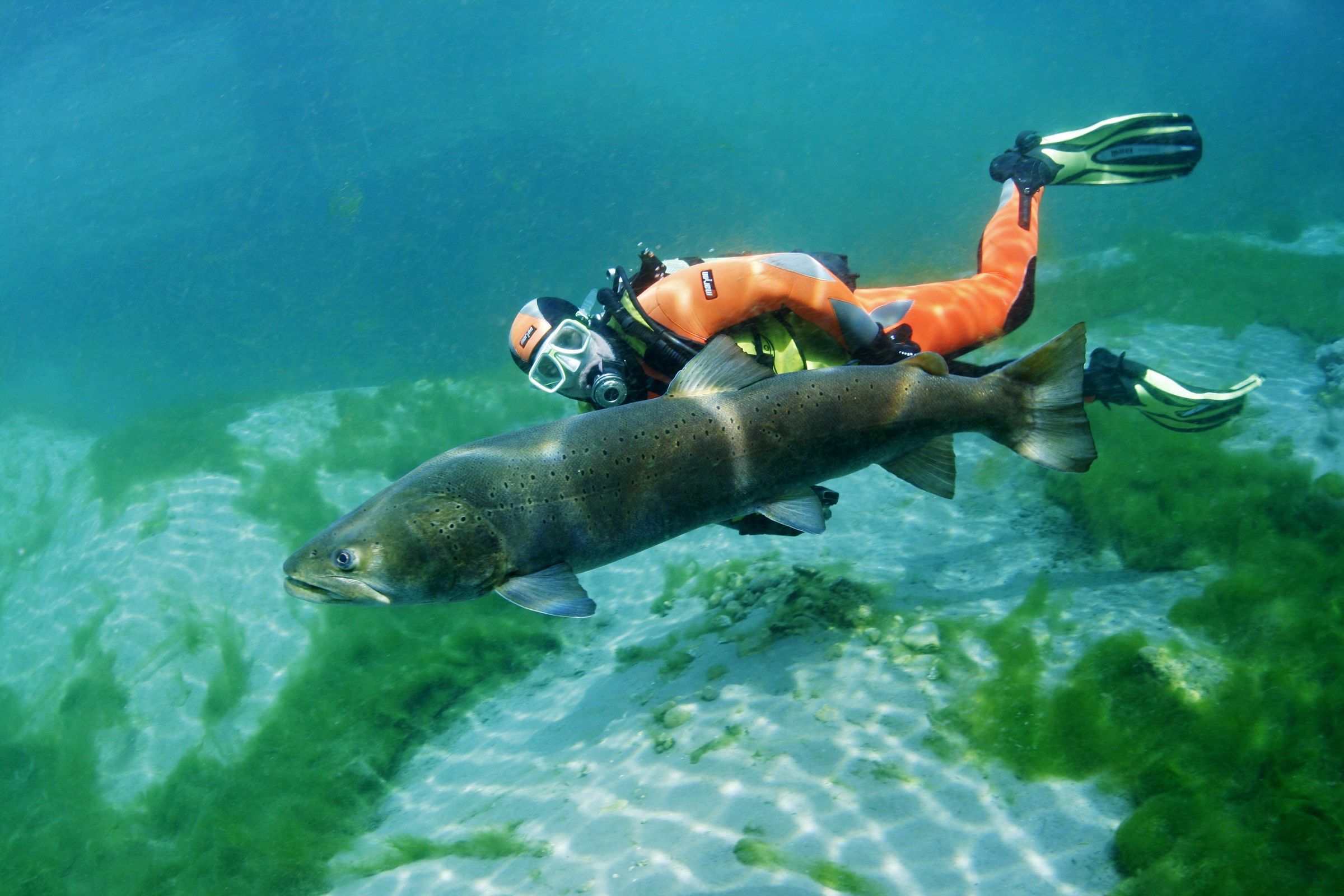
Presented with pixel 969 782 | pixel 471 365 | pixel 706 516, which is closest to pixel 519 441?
pixel 706 516

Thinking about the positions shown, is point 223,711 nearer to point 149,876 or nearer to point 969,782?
point 149,876

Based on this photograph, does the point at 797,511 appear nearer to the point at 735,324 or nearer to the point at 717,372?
the point at 717,372

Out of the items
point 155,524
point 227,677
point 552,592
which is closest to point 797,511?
point 552,592

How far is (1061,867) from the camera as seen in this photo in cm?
313

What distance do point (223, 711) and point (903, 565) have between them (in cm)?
908

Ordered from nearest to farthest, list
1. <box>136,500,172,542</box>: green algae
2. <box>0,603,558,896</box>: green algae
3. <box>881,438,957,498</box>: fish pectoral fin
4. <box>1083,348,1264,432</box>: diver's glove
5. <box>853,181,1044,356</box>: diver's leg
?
1. <box>881,438,957,498</box>: fish pectoral fin
2. <box>853,181,1044,356</box>: diver's leg
3. <box>0,603,558,896</box>: green algae
4. <box>1083,348,1264,432</box>: diver's glove
5. <box>136,500,172,542</box>: green algae

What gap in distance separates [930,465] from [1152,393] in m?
4.59

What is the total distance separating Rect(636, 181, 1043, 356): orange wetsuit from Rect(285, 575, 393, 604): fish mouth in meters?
2.29

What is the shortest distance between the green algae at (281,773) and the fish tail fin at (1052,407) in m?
6.21

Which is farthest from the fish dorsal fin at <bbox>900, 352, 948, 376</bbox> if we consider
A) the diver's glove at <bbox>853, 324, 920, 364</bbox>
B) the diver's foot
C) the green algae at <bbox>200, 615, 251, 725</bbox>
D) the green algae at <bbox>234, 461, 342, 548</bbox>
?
the green algae at <bbox>234, 461, 342, 548</bbox>

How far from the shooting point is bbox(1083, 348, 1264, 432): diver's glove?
6523mm

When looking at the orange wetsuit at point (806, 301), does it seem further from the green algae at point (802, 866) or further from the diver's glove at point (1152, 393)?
the green algae at point (802, 866)

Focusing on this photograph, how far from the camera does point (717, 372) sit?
313 cm

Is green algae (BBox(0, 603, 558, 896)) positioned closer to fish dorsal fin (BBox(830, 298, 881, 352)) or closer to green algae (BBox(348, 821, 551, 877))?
green algae (BBox(348, 821, 551, 877))
